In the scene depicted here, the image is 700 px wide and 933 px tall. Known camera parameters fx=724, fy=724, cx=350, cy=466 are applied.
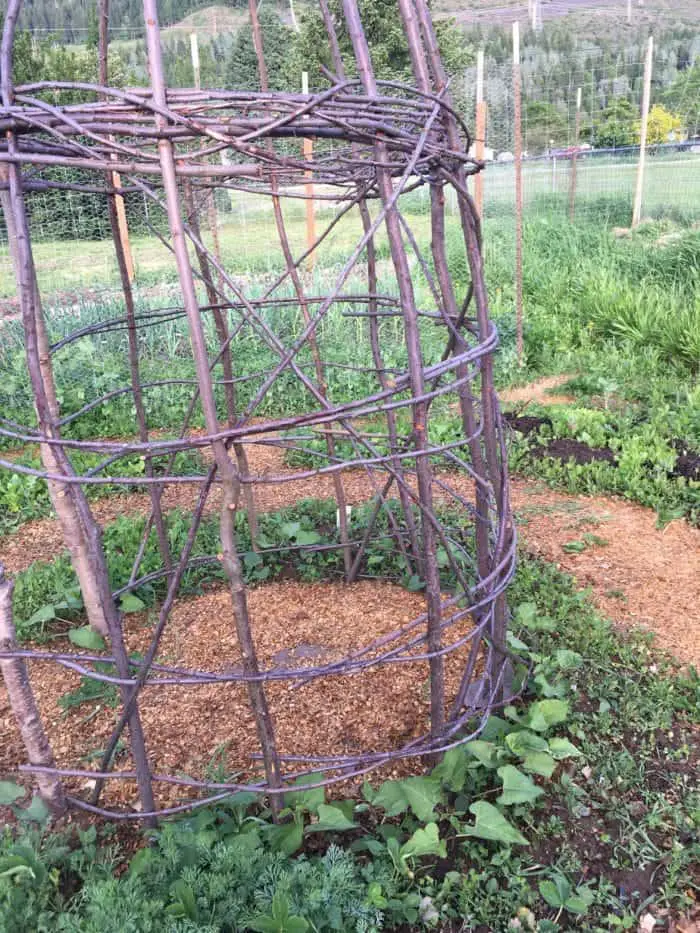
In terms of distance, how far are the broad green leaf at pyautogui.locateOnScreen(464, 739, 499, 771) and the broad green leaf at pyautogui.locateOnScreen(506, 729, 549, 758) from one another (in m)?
0.05

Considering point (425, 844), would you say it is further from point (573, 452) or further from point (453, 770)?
point (573, 452)

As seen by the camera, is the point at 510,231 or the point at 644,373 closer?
the point at 644,373

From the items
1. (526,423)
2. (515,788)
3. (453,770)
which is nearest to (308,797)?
(453,770)

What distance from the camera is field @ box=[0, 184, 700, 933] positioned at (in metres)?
1.60

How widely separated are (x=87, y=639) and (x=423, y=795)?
1.40 m

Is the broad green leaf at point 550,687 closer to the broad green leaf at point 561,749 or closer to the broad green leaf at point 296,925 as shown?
the broad green leaf at point 561,749

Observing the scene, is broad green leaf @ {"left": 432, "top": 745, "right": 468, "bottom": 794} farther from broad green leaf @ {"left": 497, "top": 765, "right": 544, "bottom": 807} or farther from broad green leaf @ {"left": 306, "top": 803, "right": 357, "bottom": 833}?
broad green leaf @ {"left": 306, "top": 803, "right": 357, "bottom": 833}

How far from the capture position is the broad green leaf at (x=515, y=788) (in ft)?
6.08

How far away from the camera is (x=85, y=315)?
617 centimetres

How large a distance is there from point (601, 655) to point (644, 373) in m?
3.42

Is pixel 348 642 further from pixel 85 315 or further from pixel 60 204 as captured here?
pixel 60 204

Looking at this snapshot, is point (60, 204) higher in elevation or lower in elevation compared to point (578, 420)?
higher

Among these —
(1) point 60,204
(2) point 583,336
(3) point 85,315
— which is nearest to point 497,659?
(2) point 583,336

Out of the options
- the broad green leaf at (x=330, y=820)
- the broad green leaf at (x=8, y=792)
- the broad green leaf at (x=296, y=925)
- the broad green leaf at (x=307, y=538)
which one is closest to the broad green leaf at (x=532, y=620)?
the broad green leaf at (x=307, y=538)
